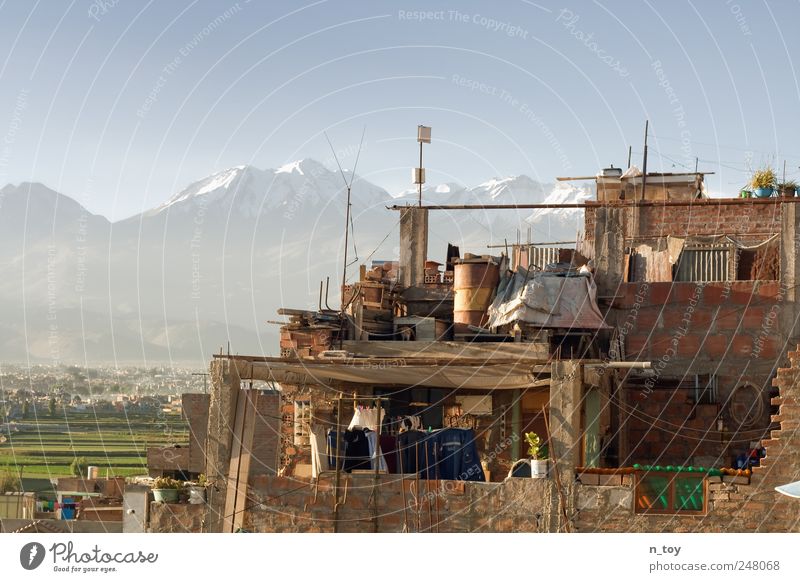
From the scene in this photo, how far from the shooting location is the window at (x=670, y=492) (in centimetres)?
1675

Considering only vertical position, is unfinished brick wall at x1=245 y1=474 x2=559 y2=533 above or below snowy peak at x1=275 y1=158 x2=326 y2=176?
below

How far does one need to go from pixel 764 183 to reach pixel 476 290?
6524mm

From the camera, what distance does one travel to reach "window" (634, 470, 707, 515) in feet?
55.0

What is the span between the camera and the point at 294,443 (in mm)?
21141

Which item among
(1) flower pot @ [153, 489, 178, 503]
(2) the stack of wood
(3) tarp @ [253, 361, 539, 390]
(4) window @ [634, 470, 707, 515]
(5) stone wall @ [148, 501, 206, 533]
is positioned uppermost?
(2) the stack of wood

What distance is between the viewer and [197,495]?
17953 mm

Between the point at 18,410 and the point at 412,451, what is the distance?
A: 3155 inches

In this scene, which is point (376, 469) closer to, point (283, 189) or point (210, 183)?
point (210, 183)

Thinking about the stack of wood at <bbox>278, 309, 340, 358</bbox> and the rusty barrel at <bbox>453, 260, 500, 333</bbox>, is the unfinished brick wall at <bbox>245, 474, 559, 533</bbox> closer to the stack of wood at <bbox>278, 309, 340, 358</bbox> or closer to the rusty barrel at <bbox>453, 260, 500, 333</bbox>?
the stack of wood at <bbox>278, 309, 340, 358</bbox>

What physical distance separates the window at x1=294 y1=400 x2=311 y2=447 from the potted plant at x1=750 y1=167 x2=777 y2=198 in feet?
32.6

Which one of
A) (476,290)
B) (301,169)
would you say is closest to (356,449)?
(476,290)

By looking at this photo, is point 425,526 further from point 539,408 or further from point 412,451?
point 539,408

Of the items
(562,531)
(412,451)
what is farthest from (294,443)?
(562,531)

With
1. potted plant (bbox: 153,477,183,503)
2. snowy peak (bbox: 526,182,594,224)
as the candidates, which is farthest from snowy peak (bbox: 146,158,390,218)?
potted plant (bbox: 153,477,183,503)
